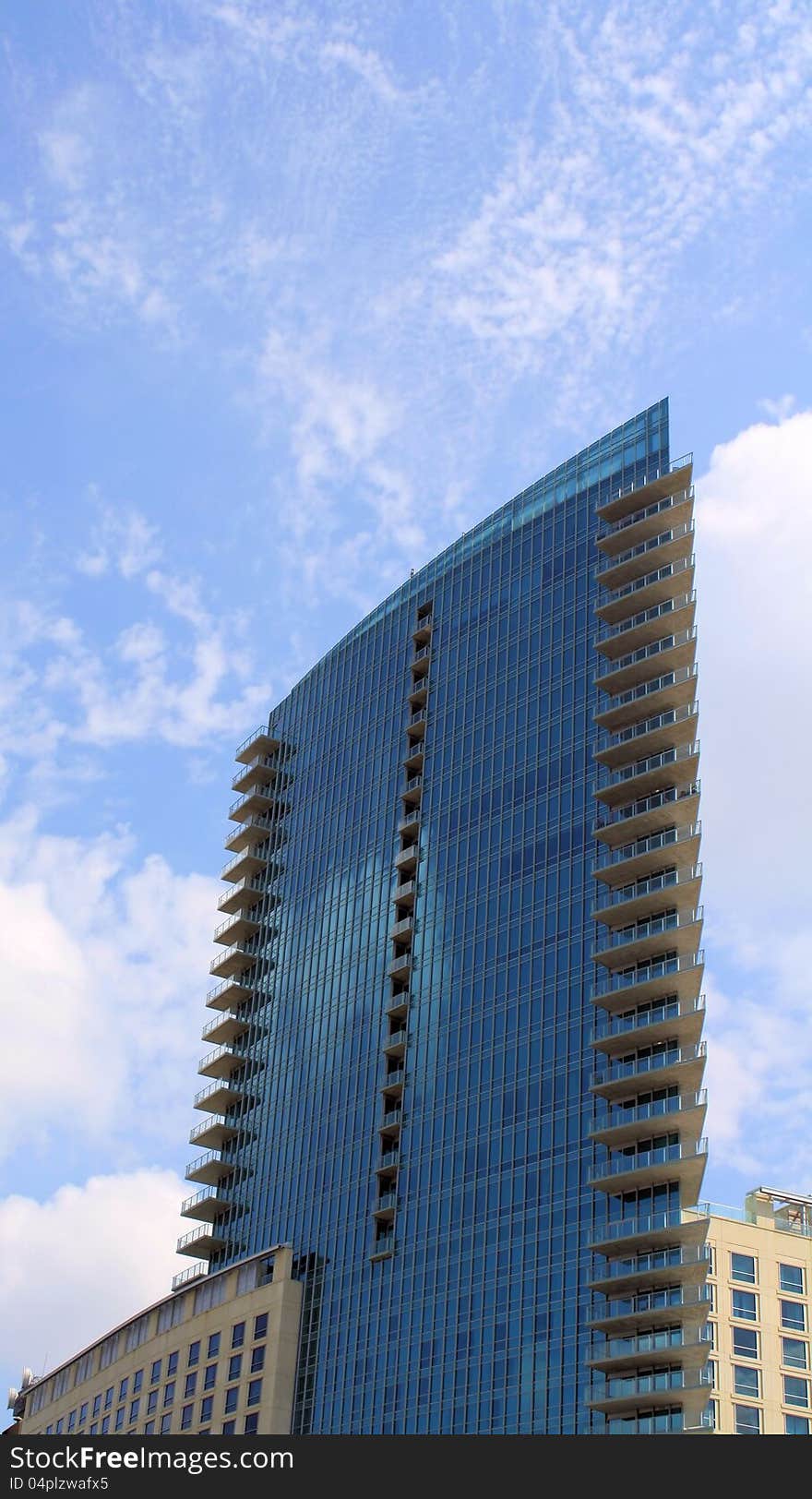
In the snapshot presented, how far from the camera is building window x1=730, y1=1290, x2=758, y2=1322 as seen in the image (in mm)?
126375

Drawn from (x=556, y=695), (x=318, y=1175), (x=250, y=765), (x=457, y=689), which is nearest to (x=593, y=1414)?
(x=318, y=1175)

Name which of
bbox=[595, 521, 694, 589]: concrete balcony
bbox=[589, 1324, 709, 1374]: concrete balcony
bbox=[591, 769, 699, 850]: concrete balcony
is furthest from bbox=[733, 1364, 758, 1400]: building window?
bbox=[595, 521, 694, 589]: concrete balcony

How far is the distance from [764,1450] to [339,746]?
95522mm

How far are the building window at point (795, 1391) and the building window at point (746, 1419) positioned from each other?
2.56 metres

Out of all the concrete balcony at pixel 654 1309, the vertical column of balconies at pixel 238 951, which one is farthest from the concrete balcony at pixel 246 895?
the concrete balcony at pixel 654 1309

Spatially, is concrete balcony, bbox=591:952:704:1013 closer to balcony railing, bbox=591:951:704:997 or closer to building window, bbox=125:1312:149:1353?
balcony railing, bbox=591:951:704:997

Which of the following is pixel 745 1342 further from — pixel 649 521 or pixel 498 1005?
pixel 649 521

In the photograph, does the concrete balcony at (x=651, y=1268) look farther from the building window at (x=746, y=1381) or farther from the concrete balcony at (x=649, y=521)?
the concrete balcony at (x=649, y=521)

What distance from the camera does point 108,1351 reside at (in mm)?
137125

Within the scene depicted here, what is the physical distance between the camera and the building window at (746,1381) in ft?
403

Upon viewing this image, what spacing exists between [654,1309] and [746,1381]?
3932cm

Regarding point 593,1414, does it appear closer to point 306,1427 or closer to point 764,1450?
point 306,1427

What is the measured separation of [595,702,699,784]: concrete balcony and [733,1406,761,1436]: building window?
46682 millimetres

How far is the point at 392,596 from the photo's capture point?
136m
